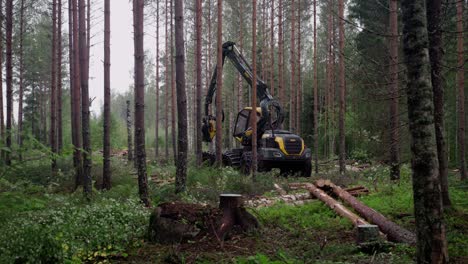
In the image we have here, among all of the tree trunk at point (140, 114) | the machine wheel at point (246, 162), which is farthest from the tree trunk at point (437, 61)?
the machine wheel at point (246, 162)

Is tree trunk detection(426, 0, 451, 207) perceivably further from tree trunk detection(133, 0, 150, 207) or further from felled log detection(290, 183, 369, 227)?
tree trunk detection(133, 0, 150, 207)

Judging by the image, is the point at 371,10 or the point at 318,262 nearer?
the point at 318,262

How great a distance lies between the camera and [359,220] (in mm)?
7082

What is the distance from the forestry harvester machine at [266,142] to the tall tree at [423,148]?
1070 cm

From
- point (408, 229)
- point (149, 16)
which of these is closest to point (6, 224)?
→ point (408, 229)

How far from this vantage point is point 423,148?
14.4ft

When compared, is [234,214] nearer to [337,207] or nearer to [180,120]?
[337,207]

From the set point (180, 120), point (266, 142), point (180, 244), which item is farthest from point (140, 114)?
point (266, 142)

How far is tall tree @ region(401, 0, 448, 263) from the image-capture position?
4371mm

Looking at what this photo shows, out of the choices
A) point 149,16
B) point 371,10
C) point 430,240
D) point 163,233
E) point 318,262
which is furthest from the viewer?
point 149,16

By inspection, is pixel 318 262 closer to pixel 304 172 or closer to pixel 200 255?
pixel 200 255

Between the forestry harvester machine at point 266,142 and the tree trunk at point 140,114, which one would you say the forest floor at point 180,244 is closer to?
the tree trunk at point 140,114

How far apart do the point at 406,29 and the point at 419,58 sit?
0.37 metres

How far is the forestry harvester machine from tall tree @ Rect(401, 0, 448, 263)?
1070 centimetres
